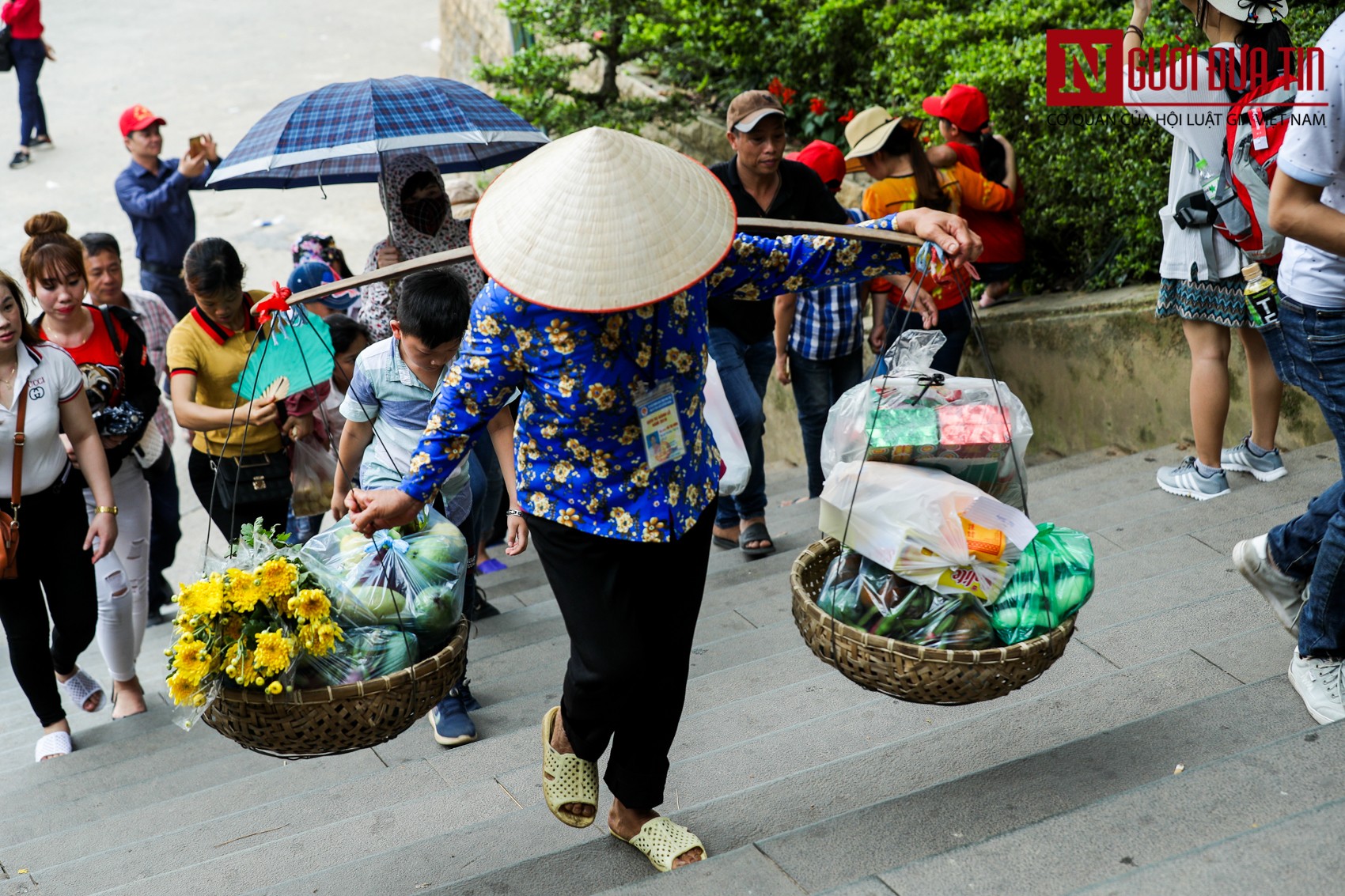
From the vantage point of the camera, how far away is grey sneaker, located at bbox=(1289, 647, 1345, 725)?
8.99 ft

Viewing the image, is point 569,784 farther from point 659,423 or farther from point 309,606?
point 659,423

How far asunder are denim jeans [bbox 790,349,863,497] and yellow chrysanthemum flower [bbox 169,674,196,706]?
10.7 ft

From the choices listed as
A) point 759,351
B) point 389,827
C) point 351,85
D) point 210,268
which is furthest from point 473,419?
point 351,85

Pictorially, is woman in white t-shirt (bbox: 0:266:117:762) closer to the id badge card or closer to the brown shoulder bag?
the brown shoulder bag

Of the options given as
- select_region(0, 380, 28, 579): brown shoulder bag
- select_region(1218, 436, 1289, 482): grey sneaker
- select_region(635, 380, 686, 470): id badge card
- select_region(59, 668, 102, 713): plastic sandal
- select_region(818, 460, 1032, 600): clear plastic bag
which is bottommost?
select_region(59, 668, 102, 713): plastic sandal

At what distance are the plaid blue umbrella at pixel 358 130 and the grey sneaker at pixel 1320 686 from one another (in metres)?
3.71

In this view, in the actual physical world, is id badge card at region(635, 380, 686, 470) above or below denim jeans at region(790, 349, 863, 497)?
above

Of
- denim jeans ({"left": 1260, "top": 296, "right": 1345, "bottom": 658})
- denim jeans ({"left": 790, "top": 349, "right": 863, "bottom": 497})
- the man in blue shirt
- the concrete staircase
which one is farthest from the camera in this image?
the man in blue shirt

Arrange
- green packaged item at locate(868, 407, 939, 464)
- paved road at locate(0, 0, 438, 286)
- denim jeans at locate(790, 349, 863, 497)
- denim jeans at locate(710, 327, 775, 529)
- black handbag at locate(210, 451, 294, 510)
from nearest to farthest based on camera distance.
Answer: green packaged item at locate(868, 407, 939, 464), black handbag at locate(210, 451, 294, 510), denim jeans at locate(710, 327, 775, 529), denim jeans at locate(790, 349, 863, 497), paved road at locate(0, 0, 438, 286)

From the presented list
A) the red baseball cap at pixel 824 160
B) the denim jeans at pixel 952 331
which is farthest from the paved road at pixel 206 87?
the denim jeans at pixel 952 331

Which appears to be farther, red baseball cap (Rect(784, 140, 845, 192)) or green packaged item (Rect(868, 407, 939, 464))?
red baseball cap (Rect(784, 140, 845, 192))

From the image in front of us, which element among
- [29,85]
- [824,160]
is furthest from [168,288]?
[29,85]

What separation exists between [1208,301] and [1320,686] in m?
1.87

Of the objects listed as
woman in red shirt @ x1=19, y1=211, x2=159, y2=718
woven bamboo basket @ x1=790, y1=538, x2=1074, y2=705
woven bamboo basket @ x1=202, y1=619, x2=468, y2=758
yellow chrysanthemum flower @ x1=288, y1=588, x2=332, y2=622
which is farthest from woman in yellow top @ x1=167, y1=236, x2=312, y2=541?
woven bamboo basket @ x1=790, y1=538, x2=1074, y2=705
